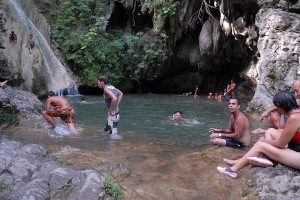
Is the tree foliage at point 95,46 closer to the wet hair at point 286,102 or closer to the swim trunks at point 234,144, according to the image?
the swim trunks at point 234,144

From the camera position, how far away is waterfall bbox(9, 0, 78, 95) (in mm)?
18453

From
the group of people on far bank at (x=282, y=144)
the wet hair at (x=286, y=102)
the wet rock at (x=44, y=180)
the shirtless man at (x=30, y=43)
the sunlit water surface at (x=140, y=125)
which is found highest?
the shirtless man at (x=30, y=43)

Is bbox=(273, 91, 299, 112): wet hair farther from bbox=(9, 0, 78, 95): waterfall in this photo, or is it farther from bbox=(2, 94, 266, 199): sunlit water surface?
bbox=(9, 0, 78, 95): waterfall

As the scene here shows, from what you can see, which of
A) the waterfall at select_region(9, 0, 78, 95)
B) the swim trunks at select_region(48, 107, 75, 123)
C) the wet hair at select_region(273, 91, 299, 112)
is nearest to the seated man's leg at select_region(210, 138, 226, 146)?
the wet hair at select_region(273, 91, 299, 112)

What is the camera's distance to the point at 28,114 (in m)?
10.5

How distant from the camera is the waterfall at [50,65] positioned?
18.5 meters

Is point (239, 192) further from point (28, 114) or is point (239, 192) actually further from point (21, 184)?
point (28, 114)

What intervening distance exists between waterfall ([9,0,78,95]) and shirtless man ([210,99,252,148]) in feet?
42.1

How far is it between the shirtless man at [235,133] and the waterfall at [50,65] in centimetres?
1284

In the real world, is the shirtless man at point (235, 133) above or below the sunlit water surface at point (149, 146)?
above

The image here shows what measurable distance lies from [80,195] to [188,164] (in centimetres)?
227

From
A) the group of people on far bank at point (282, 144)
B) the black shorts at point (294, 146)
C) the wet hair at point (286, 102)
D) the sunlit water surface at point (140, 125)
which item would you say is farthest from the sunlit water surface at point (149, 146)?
the wet hair at point (286, 102)

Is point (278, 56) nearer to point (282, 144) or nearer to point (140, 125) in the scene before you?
point (140, 125)

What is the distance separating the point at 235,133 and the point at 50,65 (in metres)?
14.1
